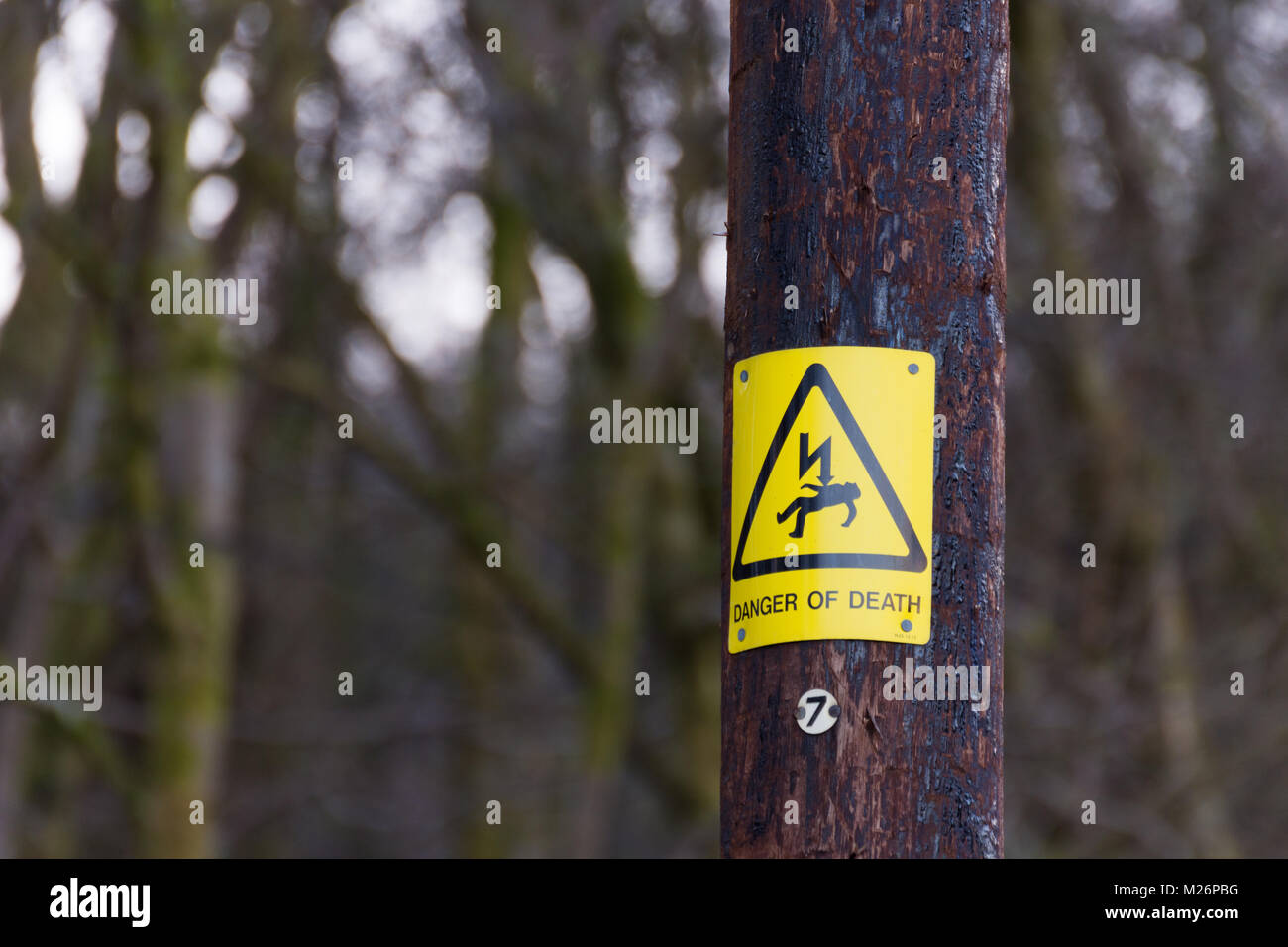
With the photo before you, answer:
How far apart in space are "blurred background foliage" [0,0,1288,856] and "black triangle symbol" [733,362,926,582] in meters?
6.58

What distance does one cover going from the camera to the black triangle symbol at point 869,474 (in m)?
1.88

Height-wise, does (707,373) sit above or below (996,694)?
above

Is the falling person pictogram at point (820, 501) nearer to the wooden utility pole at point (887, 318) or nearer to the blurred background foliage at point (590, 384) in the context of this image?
the wooden utility pole at point (887, 318)

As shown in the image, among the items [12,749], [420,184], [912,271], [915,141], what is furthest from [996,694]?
[420,184]

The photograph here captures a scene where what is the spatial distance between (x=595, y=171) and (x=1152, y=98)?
3.79m

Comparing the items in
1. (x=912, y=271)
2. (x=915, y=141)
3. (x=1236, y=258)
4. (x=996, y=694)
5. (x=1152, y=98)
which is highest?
(x=1152, y=98)

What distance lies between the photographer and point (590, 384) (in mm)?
11062

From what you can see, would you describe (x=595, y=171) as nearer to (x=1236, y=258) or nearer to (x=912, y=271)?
(x=1236, y=258)

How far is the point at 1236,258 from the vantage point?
10.4m

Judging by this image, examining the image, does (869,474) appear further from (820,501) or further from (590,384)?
(590,384)

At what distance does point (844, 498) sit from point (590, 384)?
920 centimetres

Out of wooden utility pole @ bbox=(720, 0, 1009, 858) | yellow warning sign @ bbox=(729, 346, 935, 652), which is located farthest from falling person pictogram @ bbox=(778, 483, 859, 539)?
wooden utility pole @ bbox=(720, 0, 1009, 858)

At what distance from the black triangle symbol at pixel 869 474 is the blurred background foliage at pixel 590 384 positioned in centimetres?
658

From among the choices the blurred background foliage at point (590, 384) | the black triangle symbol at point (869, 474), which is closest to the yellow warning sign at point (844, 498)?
the black triangle symbol at point (869, 474)
